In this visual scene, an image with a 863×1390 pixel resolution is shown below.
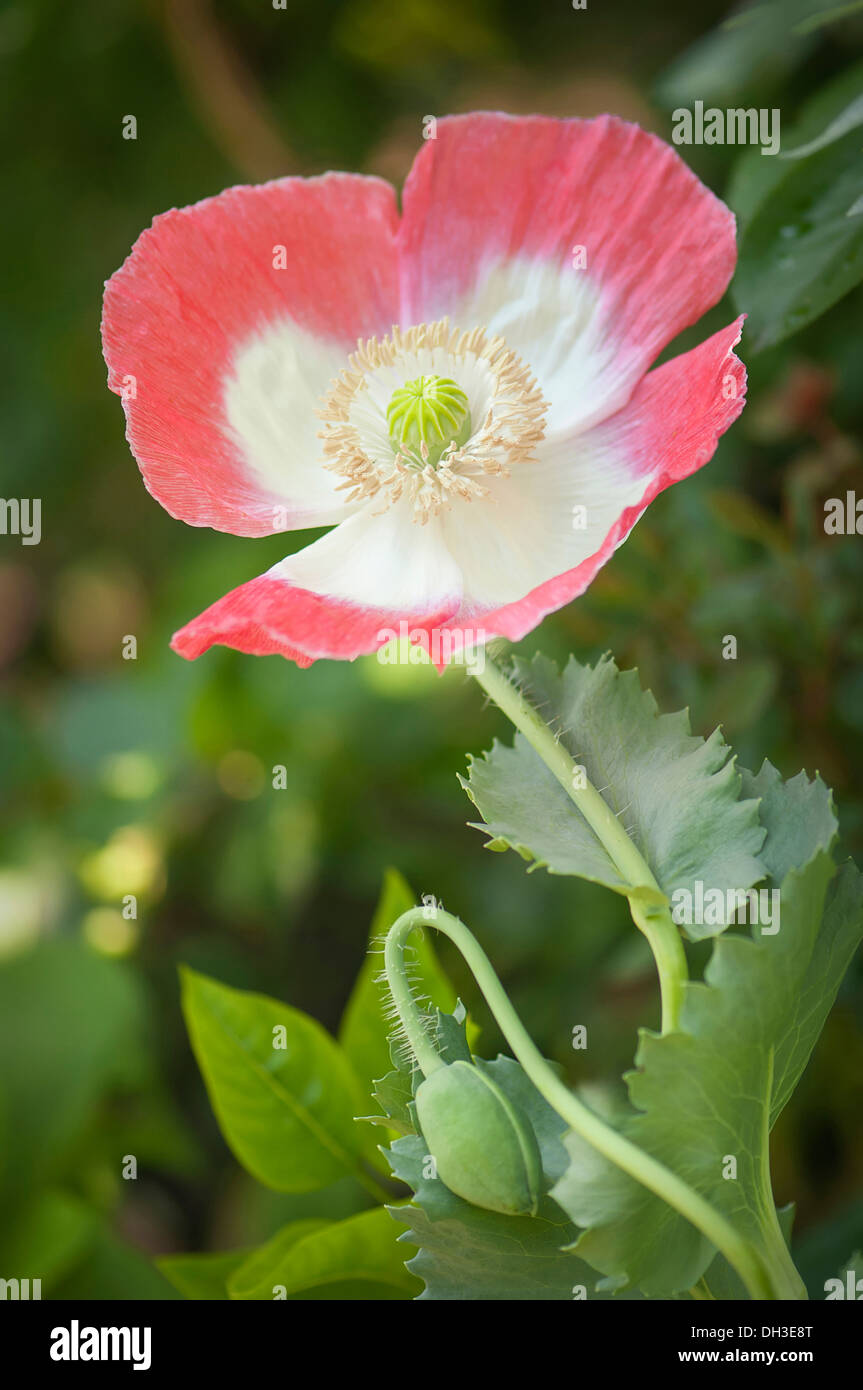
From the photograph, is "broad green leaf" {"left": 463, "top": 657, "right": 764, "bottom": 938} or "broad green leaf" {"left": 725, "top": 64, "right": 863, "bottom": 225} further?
"broad green leaf" {"left": 725, "top": 64, "right": 863, "bottom": 225}

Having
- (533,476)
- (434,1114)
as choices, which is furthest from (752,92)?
(434,1114)

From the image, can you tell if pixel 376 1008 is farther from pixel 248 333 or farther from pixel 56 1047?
pixel 56 1047

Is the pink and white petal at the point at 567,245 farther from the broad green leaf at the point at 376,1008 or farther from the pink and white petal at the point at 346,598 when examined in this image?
the broad green leaf at the point at 376,1008

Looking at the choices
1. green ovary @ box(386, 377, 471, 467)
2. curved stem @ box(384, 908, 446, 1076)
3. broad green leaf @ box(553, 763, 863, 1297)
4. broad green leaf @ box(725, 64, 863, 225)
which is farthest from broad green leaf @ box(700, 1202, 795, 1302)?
broad green leaf @ box(725, 64, 863, 225)

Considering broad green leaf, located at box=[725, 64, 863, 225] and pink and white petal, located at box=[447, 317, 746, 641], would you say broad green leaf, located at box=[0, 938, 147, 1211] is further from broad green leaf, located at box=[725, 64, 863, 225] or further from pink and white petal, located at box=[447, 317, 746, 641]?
broad green leaf, located at box=[725, 64, 863, 225]

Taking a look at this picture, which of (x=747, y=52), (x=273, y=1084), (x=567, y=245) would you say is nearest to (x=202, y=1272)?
(x=273, y=1084)

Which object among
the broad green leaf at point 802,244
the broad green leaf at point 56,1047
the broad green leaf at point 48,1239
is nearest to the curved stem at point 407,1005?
the broad green leaf at point 802,244
